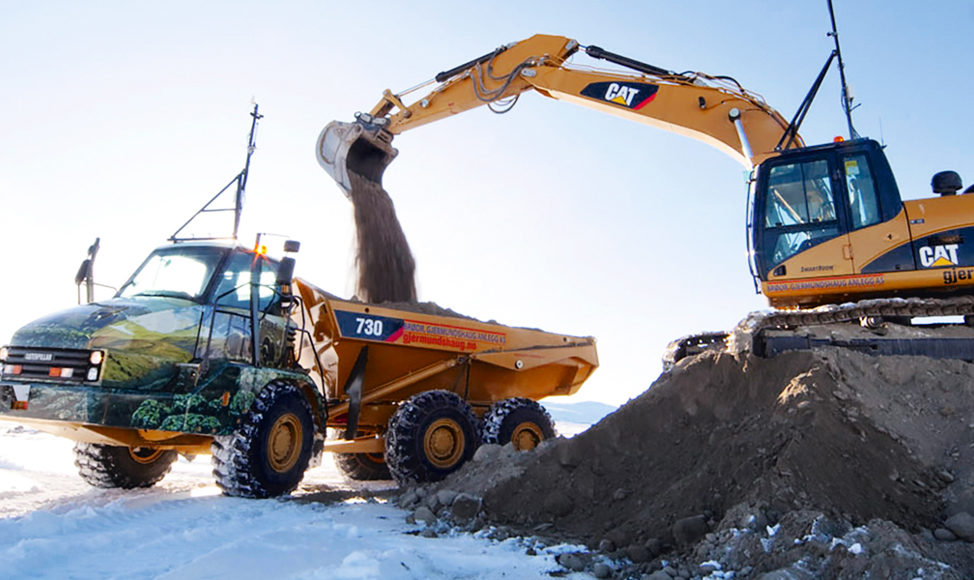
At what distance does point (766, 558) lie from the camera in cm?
384

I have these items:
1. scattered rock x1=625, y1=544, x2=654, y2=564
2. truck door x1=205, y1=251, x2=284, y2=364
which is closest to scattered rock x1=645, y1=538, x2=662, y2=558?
scattered rock x1=625, y1=544, x2=654, y2=564

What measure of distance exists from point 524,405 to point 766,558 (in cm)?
504

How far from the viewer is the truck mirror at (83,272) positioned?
664 cm

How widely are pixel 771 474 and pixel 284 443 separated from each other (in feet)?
13.6

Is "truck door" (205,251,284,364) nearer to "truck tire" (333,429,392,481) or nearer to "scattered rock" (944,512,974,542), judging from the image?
"truck tire" (333,429,392,481)

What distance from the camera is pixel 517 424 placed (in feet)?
→ 28.3

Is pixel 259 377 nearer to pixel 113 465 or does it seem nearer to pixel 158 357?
pixel 158 357

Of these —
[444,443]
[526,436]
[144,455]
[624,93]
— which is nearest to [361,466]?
[444,443]

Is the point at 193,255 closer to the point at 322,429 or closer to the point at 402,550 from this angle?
the point at 322,429

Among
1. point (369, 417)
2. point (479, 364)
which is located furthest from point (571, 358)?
point (369, 417)

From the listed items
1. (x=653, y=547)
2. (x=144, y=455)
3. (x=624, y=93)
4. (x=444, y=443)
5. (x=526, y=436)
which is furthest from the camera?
(x=624, y=93)

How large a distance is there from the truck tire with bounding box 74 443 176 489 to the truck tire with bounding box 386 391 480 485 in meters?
2.44

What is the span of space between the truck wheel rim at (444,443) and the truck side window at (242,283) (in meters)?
2.24

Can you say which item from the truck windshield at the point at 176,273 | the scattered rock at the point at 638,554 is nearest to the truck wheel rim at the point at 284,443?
the truck windshield at the point at 176,273
